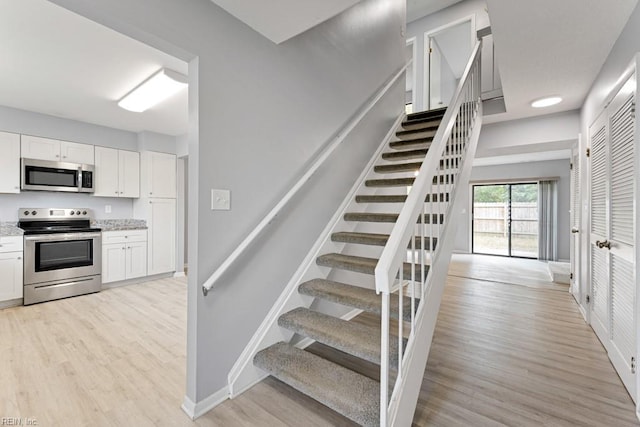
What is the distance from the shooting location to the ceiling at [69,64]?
1972 mm

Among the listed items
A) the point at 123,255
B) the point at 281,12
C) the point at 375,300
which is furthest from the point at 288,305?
the point at 123,255

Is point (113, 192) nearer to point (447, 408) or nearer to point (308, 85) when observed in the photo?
point (308, 85)

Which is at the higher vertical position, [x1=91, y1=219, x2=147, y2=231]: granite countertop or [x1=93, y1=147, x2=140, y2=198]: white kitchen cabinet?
[x1=93, y1=147, x2=140, y2=198]: white kitchen cabinet

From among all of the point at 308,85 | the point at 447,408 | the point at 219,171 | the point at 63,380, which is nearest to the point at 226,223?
the point at 219,171

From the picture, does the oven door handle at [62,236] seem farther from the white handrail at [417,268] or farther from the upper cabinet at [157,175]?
the white handrail at [417,268]

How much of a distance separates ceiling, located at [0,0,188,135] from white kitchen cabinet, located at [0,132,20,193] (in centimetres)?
41

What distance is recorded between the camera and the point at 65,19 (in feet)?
6.39

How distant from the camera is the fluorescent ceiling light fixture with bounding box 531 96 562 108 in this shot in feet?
10.5

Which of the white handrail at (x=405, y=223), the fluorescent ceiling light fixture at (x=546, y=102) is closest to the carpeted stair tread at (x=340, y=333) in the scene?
the white handrail at (x=405, y=223)

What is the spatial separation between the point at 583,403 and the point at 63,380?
11.0 feet

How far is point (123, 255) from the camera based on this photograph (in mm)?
4359

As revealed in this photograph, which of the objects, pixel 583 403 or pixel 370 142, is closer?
pixel 583 403

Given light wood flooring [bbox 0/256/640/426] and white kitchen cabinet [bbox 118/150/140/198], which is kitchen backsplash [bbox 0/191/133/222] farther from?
light wood flooring [bbox 0/256/640/426]

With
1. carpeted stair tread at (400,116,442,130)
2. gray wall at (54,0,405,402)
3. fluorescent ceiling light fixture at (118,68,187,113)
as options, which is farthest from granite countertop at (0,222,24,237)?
carpeted stair tread at (400,116,442,130)
